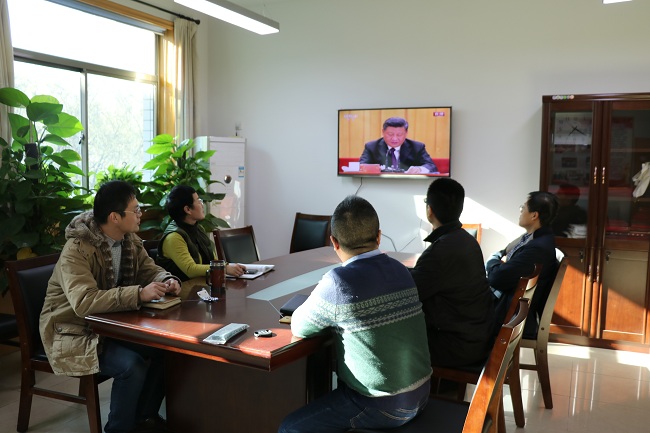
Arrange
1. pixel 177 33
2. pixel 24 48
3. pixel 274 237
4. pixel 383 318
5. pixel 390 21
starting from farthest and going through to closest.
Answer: pixel 274 237
pixel 177 33
pixel 390 21
pixel 24 48
pixel 383 318

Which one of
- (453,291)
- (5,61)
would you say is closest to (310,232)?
(5,61)

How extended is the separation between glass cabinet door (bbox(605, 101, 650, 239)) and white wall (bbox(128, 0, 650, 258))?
0.33 metres

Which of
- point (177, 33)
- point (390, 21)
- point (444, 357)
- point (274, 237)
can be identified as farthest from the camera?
point (274, 237)

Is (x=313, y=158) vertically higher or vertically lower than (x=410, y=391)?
higher

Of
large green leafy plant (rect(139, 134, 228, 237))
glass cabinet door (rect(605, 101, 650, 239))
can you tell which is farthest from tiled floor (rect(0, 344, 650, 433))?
large green leafy plant (rect(139, 134, 228, 237))

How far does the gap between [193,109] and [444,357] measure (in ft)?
13.8

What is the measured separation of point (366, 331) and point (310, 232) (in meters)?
3.43

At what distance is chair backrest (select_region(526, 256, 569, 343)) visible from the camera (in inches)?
123

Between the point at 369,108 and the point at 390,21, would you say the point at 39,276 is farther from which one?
the point at 390,21

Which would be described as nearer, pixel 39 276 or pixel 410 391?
pixel 410 391

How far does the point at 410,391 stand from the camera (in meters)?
1.90

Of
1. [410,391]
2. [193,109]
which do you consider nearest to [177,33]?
[193,109]

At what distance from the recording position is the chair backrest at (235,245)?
3899 millimetres

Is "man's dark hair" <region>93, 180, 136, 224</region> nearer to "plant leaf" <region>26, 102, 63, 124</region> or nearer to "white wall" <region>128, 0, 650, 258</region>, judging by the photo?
"plant leaf" <region>26, 102, 63, 124</region>
